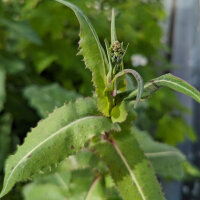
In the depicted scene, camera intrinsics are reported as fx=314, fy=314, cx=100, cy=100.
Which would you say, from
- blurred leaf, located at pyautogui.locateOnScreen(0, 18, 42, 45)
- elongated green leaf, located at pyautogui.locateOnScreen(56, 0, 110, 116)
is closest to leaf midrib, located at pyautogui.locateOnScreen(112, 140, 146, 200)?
elongated green leaf, located at pyautogui.locateOnScreen(56, 0, 110, 116)

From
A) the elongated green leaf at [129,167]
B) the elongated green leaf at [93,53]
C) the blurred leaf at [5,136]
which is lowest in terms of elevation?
the blurred leaf at [5,136]

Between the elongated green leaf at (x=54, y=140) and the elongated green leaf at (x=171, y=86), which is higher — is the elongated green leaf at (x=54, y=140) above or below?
below

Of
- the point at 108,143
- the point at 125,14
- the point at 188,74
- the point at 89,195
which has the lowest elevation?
the point at 188,74

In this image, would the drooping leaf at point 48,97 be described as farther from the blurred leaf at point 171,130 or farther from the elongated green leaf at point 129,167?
the blurred leaf at point 171,130

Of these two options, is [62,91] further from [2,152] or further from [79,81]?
[79,81]

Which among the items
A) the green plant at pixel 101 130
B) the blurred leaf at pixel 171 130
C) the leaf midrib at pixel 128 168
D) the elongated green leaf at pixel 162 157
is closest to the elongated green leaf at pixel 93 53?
the green plant at pixel 101 130

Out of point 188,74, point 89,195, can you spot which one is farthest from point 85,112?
point 188,74

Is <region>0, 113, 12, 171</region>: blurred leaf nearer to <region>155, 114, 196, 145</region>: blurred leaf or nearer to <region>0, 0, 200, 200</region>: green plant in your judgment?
<region>0, 0, 200, 200</region>: green plant

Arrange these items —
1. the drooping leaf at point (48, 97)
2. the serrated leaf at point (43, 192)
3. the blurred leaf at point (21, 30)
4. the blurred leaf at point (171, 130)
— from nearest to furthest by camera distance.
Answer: the serrated leaf at point (43, 192)
the drooping leaf at point (48, 97)
the blurred leaf at point (21, 30)
the blurred leaf at point (171, 130)
